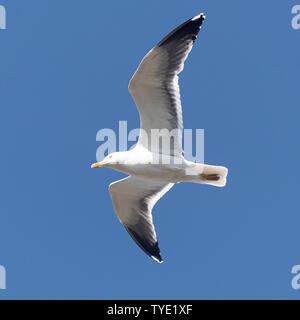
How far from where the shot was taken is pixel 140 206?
12.7 m

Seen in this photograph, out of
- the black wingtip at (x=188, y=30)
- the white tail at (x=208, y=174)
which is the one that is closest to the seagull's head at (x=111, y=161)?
the white tail at (x=208, y=174)

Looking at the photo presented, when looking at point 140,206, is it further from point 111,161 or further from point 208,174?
point 208,174

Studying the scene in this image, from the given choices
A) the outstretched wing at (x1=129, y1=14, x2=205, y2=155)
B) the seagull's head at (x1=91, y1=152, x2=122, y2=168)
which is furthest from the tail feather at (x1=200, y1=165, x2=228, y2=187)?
the seagull's head at (x1=91, y1=152, x2=122, y2=168)

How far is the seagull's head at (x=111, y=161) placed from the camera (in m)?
11.8

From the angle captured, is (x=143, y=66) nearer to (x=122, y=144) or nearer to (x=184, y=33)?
(x=184, y=33)

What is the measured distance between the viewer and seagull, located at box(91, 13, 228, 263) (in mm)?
11188

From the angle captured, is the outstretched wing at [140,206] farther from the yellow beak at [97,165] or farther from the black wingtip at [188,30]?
the black wingtip at [188,30]

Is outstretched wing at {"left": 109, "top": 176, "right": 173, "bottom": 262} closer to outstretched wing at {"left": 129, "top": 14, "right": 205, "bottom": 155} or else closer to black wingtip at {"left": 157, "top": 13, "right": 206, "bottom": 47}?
outstretched wing at {"left": 129, "top": 14, "right": 205, "bottom": 155}

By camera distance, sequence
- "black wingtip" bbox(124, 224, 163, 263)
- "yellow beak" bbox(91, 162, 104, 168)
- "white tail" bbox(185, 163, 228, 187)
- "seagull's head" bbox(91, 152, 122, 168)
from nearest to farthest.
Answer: "white tail" bbox(185, 163, 228, 187), "seagull's head" bbox(91, 152, 122, 168), "yellow beak" bbox(91, 162, 104, 168), "black wingtip" bbox(124, 224, 163, 263)

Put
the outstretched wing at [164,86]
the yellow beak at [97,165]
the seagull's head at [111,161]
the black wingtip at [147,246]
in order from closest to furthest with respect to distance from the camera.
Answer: the outstretched wing at [164,86]
the seagull's head at [111,161]
the yellow beak at [97,165]
the black wingtip at [147,246]

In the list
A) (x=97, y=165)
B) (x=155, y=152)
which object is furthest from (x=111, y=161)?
(x=155, y=152)

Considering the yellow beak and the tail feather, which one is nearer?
the tail feather

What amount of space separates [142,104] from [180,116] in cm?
59

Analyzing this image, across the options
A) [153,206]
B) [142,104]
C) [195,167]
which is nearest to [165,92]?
[142,104]
